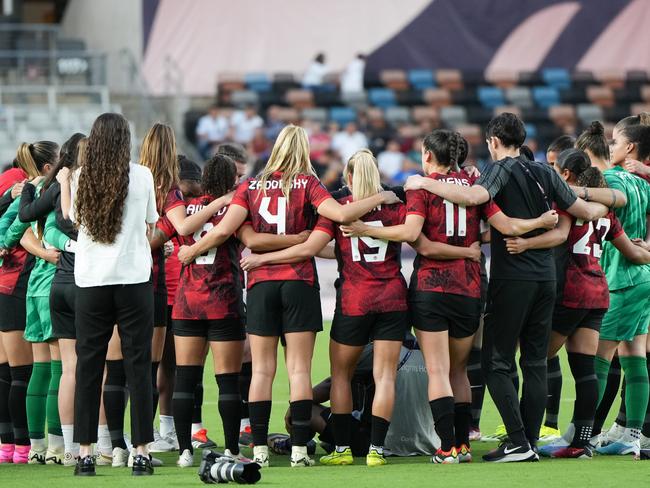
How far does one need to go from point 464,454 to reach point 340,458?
73 cm

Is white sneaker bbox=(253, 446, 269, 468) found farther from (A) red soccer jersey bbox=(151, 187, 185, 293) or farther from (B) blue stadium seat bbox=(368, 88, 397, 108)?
(B) blue stadium seat bbox=(368, 88, 397, 108)

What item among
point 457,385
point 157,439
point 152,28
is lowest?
point 157,439

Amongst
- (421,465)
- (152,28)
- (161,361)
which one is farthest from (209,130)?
(421,465)

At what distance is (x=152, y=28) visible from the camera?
26391 mm

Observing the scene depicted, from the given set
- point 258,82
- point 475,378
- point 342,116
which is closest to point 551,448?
point 475,378

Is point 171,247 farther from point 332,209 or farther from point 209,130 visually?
point 209,130

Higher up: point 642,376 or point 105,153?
point 105,153

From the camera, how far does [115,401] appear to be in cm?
716

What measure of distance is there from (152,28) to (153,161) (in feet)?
63.8

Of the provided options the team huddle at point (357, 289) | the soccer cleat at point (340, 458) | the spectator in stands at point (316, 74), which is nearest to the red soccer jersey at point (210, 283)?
the team huddle at point (357, 289)

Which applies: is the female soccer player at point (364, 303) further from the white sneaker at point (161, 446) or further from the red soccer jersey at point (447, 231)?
the white sneaker at point (161, 446)

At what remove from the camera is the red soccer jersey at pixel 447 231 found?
7152 mm

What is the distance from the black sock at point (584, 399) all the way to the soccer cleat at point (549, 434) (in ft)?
2.30

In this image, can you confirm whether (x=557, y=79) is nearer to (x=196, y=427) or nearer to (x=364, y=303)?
(x=196, y=427)
